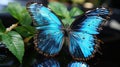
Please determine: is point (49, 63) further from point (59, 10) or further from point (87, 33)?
point (59, 10)

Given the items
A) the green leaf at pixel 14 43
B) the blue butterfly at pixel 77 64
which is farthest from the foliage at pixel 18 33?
the blue butterfly at pixel 77 64

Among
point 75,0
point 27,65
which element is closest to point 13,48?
point 27,65

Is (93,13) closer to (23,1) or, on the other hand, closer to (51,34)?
(51,34)

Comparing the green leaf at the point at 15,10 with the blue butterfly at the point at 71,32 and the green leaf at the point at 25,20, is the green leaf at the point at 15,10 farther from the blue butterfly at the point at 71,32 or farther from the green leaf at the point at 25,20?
the blue butterfly at the point at 71,32

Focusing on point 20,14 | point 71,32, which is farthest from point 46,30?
point 20,14

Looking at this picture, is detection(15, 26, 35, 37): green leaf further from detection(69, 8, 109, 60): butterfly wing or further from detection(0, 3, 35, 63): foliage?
detection(69, 8, 109, 60): butterfly wing

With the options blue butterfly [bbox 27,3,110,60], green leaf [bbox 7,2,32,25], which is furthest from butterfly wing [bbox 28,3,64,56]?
green leaf [bbox 7,2,32,25]
